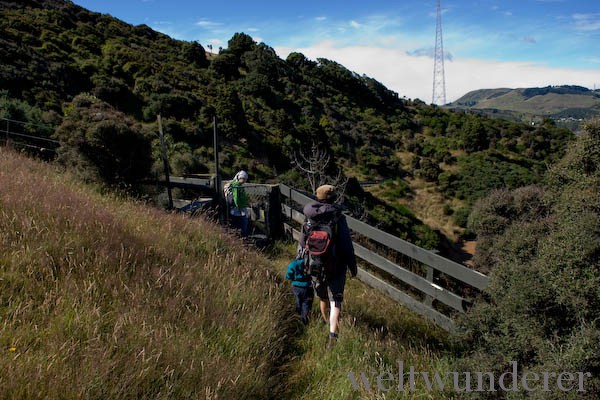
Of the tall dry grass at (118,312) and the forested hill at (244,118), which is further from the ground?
the forested hill at (244,118)

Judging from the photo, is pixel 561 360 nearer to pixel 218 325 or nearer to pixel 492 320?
pixel 492 320

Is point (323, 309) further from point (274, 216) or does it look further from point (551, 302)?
point (274, 216)

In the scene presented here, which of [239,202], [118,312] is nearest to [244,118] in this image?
[239,202]

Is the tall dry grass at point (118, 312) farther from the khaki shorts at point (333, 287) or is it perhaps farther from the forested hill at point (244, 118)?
→ the forested hill at point (244, 118)

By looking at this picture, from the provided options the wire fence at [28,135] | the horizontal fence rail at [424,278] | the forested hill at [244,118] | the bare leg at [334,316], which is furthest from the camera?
the forested hill at [244,118]

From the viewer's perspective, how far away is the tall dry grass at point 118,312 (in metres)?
2.06

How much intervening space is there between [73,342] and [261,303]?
5.20 ft

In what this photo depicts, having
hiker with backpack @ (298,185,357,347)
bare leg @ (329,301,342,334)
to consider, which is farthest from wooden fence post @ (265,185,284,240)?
bare leg @ (329,301,342,334)

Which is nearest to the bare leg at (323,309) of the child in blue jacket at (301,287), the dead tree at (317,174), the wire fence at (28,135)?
the child in blue jacket at (301,287)

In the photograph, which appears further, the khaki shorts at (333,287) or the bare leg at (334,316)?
the khaki shorts at (333,287)

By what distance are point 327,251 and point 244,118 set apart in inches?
1283

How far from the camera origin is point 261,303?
3.46 metres

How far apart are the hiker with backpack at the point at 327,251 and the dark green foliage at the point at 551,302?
1230 millimetres

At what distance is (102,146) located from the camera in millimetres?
7809
